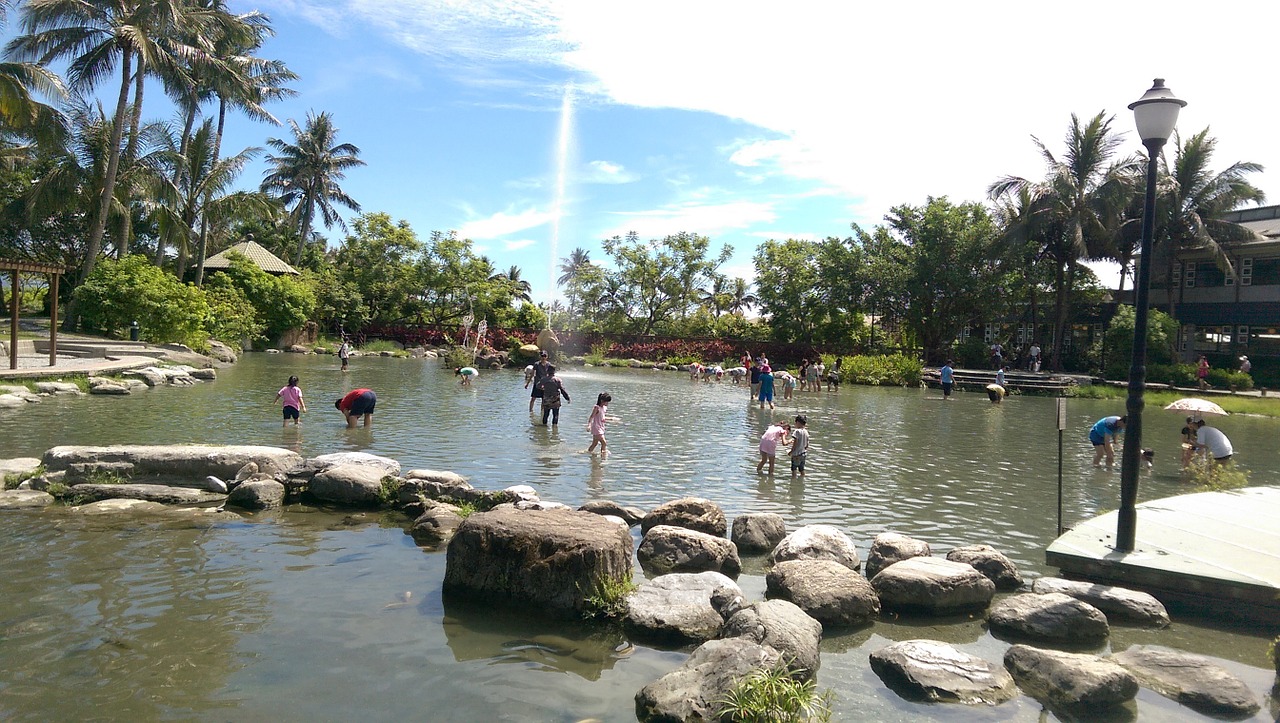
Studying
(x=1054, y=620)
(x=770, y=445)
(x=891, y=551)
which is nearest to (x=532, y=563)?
(x=891, y=551)

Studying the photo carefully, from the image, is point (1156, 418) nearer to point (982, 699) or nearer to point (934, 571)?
point (934, 571)

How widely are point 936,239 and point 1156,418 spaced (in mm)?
19832

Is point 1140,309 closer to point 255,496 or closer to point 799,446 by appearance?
point 799,446

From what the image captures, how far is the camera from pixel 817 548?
25.4ft

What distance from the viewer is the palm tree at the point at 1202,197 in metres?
37.1

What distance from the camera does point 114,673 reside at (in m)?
4.93

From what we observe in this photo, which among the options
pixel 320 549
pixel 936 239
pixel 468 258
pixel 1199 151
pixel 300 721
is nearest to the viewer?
pixel 300 721

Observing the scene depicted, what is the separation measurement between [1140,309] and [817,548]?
12.7 feet

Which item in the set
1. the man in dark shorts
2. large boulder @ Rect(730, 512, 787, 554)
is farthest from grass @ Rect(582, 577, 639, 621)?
the man in dark shorts

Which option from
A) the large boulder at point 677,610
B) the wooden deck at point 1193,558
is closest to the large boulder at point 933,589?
the wooden deck at point 1193,558

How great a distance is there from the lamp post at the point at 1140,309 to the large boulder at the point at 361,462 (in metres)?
8.24

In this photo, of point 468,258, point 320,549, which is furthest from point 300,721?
point 468,258

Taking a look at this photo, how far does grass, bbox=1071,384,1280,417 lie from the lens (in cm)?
2783

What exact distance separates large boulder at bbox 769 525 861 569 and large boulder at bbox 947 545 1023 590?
101 centimetres
